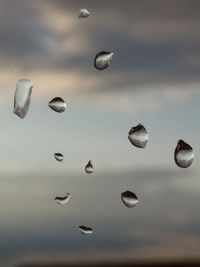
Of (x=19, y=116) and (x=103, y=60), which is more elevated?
(x=103, y=60)

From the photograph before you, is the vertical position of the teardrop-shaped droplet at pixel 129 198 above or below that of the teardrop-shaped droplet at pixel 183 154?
below

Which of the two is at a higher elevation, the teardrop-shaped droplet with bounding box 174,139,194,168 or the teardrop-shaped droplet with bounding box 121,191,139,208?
the teardrop-shaped droplet with bounding box 174,139,194,168

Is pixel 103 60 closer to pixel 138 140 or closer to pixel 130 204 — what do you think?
pixel 138 140

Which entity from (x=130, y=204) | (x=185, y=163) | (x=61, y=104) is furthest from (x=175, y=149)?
(x=61, y=104)
